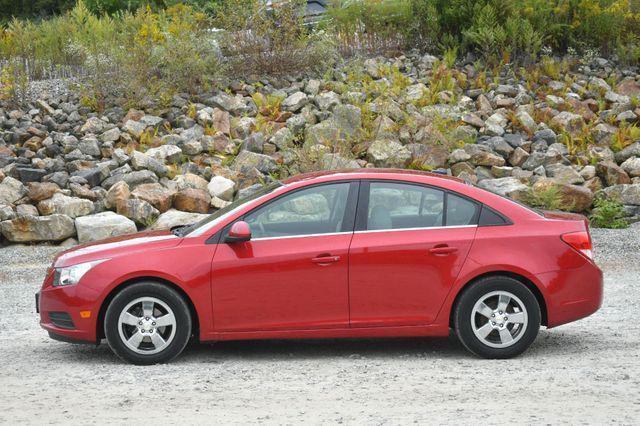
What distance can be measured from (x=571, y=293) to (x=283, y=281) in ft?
7.06

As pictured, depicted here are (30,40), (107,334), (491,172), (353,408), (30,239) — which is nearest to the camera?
(353,408)

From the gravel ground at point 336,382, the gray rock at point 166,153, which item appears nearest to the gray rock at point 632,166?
the gravel ground at point 336,382

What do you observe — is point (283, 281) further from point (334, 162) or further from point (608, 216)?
point (608, 216)

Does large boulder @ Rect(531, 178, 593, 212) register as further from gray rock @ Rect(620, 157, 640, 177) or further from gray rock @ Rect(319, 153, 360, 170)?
gray rock @ Rect(319, 153, 360, 170)

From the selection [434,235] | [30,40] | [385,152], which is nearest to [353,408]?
[434,235]

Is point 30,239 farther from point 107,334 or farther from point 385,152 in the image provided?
point 107,334

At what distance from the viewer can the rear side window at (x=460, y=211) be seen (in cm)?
762

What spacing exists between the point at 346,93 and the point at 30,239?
623cm

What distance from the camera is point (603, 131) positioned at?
645 inches

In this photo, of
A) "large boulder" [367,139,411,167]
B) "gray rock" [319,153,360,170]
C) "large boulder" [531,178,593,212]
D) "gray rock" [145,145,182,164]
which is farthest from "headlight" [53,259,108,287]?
"large boulder" [531,178,593,212]

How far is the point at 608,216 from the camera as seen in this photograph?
46.6 feet

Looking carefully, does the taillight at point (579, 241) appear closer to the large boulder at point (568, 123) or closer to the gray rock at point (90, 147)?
the large boulder at point (568, 123)

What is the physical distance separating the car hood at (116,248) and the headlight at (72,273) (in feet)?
0.12

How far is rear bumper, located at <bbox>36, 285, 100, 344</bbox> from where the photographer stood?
7.44 m
